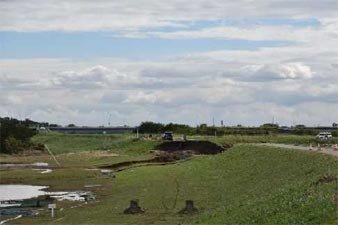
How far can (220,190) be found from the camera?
4362cm

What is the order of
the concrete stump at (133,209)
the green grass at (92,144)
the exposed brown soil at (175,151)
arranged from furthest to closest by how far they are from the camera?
Result: the green grass at (92,144) < the exposed brown soil at (175,151) < the concrete stump at (133,209)

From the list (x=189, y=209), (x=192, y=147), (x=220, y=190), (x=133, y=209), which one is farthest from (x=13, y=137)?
(x=189, y=209)

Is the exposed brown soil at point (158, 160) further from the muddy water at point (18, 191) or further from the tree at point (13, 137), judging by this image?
the tree at point (13, 137)

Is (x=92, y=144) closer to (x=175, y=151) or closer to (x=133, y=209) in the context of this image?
(x=175, y=151)

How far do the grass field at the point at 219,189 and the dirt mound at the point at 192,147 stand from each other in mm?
18790

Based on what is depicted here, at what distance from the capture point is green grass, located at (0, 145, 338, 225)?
23.9 metres

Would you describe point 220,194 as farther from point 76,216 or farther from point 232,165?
point 232,165

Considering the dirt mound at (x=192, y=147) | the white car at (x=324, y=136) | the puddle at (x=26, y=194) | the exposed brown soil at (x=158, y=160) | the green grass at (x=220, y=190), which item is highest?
the white car at (x=324, y=136)

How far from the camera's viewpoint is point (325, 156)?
4472 centimetres

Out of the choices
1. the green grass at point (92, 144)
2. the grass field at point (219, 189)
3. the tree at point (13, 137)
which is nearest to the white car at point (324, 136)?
the grass field at point (219, 189)

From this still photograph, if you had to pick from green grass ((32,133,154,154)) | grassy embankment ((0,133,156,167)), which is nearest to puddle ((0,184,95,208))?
grassy embankment ((0,133,156,167))

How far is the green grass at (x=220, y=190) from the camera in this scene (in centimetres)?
2392

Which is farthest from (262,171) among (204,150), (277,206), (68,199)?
(204,150)

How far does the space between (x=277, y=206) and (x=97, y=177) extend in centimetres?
3866
